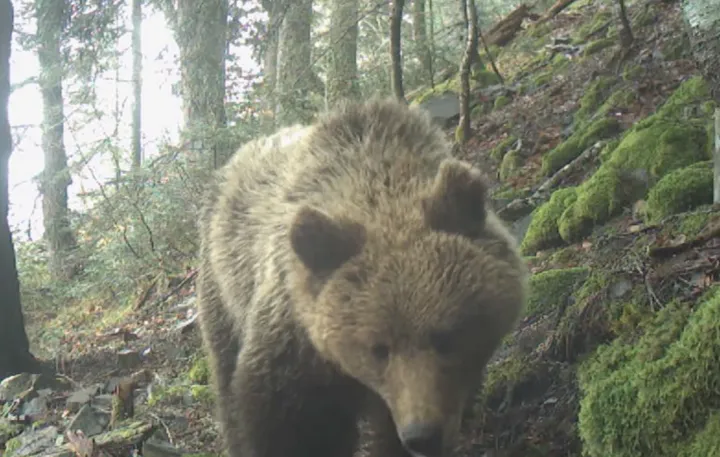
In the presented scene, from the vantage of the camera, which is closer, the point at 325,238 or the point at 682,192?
the point at 325,238

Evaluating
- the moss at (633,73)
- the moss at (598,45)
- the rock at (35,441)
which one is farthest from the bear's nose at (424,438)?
the moss at (598,45)

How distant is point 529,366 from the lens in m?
4.40

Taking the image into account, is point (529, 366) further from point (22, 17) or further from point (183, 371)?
point (22, 17)

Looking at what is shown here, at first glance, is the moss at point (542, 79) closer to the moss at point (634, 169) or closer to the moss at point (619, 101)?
the moss at point (619, 101)

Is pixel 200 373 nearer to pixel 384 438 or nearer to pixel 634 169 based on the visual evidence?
pixel 384 438

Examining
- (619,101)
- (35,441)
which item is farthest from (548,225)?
(35,441)

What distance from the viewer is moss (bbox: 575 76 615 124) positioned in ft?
30.6

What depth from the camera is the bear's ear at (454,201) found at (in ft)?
11.3

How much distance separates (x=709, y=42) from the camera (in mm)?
4312

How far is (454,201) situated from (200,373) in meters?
4.57

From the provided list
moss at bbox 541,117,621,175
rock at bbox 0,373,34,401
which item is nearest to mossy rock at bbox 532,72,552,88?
moss at bbox 541,117,621,175

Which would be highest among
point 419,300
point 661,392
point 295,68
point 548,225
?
point 295,68

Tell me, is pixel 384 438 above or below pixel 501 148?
below

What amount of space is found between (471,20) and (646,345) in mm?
8320
